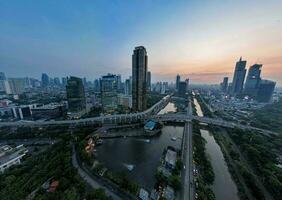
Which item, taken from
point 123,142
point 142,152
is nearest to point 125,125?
point 123,142

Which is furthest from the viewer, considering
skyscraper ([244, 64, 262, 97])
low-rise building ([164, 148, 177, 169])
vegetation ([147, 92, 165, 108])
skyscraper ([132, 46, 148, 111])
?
skyscraper ([244, 64, 262, 97])

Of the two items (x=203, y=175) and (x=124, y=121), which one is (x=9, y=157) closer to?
(x=124, y=121)

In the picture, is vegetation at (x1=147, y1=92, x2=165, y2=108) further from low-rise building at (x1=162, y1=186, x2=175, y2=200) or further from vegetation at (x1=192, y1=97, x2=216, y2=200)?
low-rise building at (x1=162, y1=186, x2=175, y2=200)

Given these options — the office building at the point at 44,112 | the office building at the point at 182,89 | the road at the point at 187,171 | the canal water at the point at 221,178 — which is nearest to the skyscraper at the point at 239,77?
the office building at the point at 182,89

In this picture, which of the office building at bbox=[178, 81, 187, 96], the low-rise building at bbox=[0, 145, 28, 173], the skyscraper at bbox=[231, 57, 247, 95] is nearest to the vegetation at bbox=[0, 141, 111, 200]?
the low-rise building at bbox=[0, 145, 28, 173]

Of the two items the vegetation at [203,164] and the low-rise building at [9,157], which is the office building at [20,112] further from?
the vegetation at [203,164]

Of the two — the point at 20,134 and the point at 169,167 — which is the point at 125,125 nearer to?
the point at 169,167
